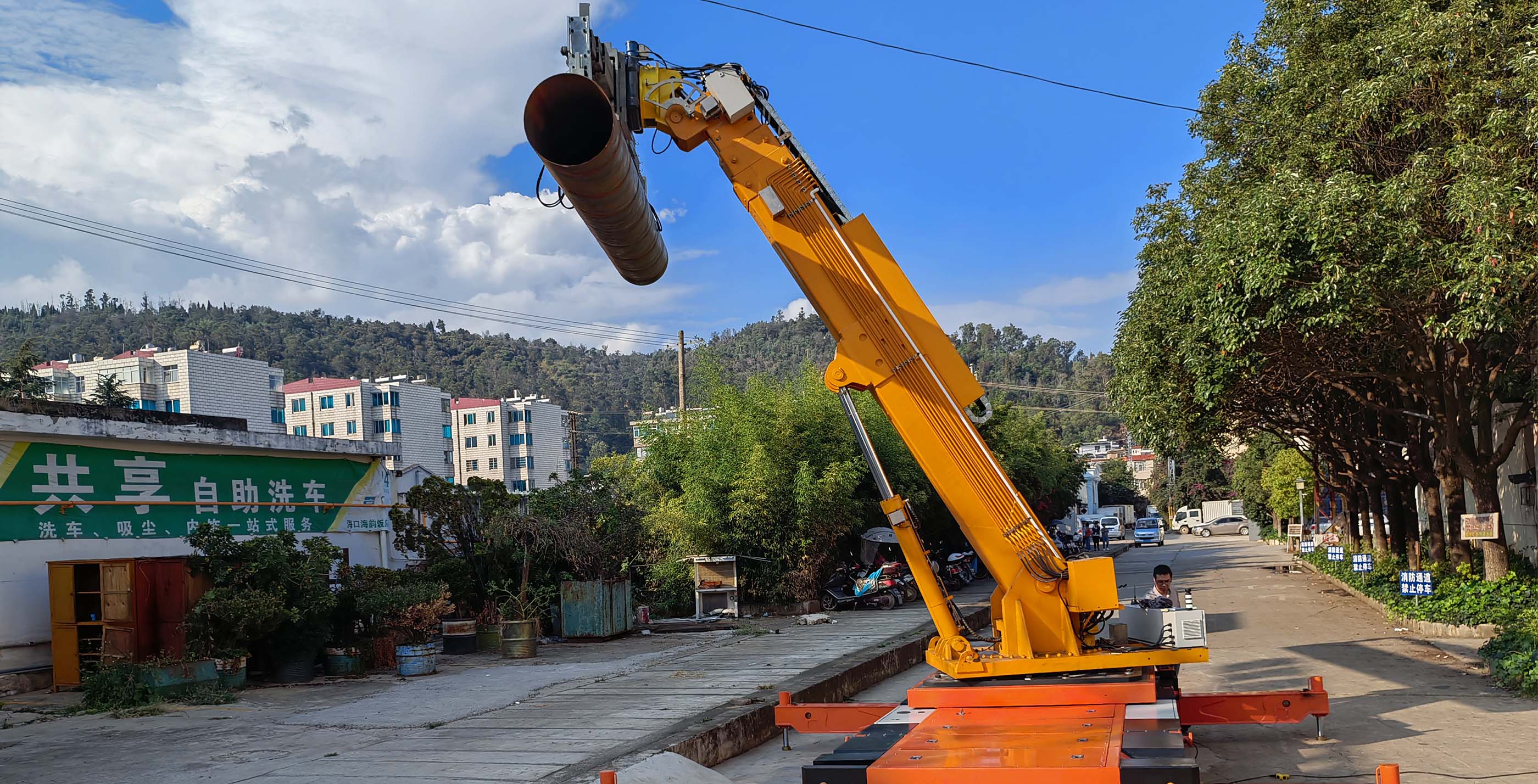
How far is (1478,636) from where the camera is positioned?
13016 millimetres

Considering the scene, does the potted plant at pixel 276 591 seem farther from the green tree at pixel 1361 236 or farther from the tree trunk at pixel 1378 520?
the tree trunk at pixel 1378 520

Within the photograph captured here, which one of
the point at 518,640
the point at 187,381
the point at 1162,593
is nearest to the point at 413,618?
the point at 518,640

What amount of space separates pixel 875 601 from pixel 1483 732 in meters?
12.4

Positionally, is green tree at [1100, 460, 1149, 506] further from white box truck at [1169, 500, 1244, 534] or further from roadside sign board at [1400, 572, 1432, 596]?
roadside sign board at [1400, 572, 1432, 596]

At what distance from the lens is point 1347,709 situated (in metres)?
9.30

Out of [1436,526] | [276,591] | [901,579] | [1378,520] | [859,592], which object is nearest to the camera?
[276,591]

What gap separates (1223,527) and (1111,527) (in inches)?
569

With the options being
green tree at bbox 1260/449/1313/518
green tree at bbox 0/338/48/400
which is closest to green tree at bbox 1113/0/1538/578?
green tree at bbox 1260/449/1313/518

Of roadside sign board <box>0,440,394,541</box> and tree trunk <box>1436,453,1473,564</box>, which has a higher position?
roadside sign board <box>0,440,394,541</box>

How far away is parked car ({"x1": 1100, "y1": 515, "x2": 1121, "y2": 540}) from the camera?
179 ft

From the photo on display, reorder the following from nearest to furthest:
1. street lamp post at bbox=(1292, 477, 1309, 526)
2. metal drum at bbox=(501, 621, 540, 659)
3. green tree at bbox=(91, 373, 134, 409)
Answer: metal drum at bbox=(501, 621, 540, 659) < street lamp post at bbox=(1292, 477, 1309, 526) < green tree at bbox=(91, 373, 134, 409)

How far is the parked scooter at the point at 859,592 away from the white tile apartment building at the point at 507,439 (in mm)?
71585

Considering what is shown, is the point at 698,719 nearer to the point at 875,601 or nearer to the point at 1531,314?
the point at 1531,314

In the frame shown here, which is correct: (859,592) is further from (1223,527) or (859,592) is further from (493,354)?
(493,354)
